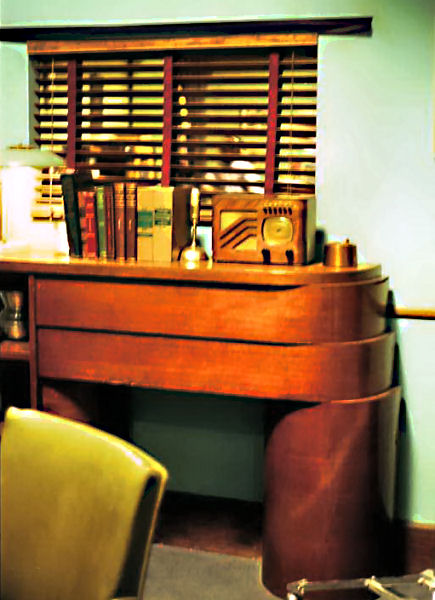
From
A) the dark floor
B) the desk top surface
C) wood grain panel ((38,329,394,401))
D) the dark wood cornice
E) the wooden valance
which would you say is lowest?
the dark floor

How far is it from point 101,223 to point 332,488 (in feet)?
4.25

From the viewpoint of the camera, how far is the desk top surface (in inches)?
98.3

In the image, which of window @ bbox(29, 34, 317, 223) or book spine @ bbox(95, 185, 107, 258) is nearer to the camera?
book spine @ bbox(95, 185, 107, 258)

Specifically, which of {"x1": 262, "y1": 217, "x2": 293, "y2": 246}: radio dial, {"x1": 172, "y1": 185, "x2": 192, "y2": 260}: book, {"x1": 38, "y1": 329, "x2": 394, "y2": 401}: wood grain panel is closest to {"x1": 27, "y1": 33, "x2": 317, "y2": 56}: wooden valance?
{"x1": 172, "y1": 185, "x2": 192, "y2": 260}: book

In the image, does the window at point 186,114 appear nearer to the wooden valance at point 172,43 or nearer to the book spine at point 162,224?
the wooden valance at point 172,43

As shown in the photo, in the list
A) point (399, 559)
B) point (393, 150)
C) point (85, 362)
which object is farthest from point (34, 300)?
point (399, 559)

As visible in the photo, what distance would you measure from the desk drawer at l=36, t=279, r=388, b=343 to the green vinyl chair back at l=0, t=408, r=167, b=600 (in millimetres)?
1151

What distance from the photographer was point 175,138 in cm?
321

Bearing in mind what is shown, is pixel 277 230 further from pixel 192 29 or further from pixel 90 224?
pixel 192 29

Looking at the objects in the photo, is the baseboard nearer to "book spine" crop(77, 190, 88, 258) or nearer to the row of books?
the row of books

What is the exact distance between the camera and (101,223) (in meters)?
2.86

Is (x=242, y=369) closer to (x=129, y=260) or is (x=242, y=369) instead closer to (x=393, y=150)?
(x=129, y=260)

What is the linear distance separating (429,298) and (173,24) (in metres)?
1.51

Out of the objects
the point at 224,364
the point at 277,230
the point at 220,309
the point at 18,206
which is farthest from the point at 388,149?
the point at 18,206
